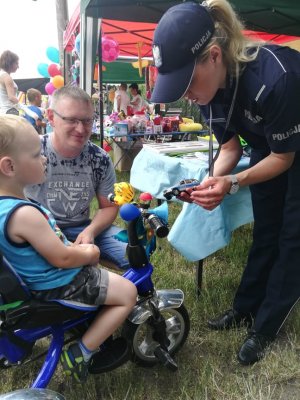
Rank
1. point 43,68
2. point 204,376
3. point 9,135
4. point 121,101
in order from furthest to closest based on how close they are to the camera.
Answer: point 43,68 < point 121,101 < point 204,376 < point 9,135

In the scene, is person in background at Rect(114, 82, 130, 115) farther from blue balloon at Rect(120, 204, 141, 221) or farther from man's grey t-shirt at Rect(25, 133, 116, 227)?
blue balloon at Rect(120, 204, 141, 221)

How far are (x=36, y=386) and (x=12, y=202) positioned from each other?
2.33 feet

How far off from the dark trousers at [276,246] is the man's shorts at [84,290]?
853 millimetres

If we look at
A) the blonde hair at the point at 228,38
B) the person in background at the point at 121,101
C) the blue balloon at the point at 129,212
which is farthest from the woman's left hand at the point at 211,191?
the person in background at the point at 121,101

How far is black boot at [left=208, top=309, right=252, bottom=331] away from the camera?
207 centimetres

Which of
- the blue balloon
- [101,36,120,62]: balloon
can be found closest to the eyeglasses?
the blue balloon

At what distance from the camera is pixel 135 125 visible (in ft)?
19.6

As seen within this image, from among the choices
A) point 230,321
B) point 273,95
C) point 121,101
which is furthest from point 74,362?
point 121,101

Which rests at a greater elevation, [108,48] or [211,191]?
[108,48]

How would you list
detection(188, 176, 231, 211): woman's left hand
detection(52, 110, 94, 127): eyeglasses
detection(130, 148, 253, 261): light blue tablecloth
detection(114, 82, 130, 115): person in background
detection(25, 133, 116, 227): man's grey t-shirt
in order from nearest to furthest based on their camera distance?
detection(188, 176, 231, 211): woman's left hand → detection(52, 110, 94, 127): eyeglasses → detection(25, 133, 116, 227): man's grey t-shirt → detection(130, 148, 253, 261): light blue tablecloth → detection(114, 82, 130, 115): person in background

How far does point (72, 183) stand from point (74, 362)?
2.84 feet

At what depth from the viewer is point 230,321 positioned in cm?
208

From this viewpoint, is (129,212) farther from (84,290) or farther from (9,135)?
(9,135)

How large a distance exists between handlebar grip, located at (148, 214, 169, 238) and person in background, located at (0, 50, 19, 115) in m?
4.48
